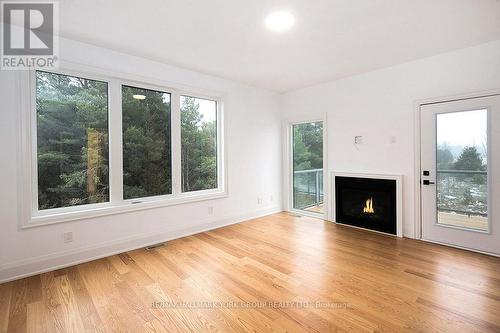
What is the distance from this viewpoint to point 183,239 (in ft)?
12.2

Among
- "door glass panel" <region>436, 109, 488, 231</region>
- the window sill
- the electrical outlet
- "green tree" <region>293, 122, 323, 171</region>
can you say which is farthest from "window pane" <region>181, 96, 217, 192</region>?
"door glass panel" <region>436, 109, 488, 231</region>

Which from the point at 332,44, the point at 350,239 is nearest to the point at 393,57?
the point at 332,44

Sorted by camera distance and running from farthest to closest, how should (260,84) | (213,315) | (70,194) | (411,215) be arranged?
(260,84), (411,215), (70,194), (213,315)

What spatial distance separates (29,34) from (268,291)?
3.71 metres

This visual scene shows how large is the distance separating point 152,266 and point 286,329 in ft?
5.75

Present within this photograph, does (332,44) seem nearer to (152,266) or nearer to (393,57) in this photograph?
(393,57)

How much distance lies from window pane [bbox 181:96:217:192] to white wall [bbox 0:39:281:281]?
275 millimetres

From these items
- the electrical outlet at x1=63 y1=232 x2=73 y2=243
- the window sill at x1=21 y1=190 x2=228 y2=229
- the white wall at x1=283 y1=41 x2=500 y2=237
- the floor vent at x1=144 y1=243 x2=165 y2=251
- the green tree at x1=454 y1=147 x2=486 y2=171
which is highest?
the white wall at x1=283 y1=41 x2=500 y2=237

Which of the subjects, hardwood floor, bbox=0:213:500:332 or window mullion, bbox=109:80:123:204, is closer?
hardwood floor, bbox=0:213:500:332

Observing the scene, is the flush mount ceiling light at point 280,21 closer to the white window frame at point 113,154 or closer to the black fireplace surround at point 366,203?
the white window frame at point 113,154

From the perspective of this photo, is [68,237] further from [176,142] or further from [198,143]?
[198,143]

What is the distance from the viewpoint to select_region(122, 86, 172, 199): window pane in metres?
3.42

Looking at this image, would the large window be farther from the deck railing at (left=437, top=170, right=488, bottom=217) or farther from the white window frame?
the deck railing at (left=437, top=170, right=488, bottom=217)

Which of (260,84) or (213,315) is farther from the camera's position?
(260,84)
